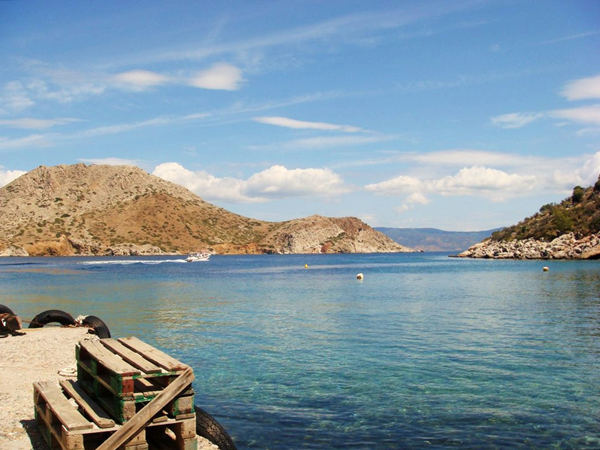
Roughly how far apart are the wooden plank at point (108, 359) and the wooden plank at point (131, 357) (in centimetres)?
9

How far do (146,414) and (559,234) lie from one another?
13069 centimetres

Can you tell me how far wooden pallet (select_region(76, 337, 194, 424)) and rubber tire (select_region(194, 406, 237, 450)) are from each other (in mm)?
1536

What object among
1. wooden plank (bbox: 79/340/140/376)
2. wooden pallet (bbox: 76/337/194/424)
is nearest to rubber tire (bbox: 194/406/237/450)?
wooden pallet (bbox: 76/337/194/424)

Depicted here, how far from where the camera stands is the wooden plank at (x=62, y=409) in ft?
25.6

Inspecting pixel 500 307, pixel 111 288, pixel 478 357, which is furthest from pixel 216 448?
pixel 111 288

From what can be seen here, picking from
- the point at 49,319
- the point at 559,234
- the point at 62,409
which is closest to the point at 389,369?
the point at 62,409

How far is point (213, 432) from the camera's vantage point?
9.64m

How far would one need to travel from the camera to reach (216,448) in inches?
372

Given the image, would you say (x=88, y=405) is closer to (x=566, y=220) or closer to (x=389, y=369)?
(x=389, y=369)

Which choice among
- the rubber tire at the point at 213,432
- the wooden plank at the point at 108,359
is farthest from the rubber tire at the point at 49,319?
the rubber tire at the point at 213,432

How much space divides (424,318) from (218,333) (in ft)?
36.4

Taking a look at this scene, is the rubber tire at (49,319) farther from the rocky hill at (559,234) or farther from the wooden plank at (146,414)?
the rocky hill at (559,234)

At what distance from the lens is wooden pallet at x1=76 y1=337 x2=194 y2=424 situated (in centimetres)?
780

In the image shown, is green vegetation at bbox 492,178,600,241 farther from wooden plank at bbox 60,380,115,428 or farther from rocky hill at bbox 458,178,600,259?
wooden plank at bbox 60,380,115,428
